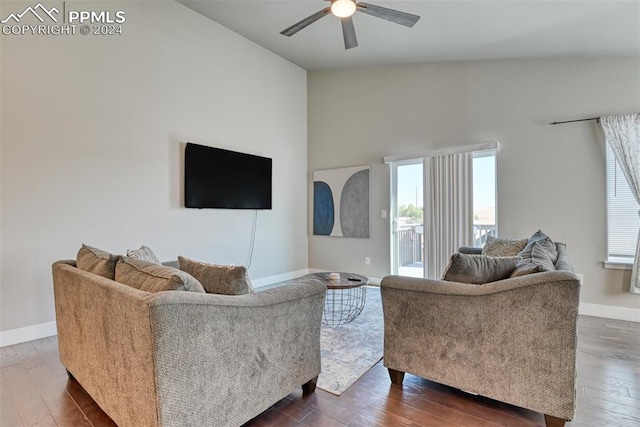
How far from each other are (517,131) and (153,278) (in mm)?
4242

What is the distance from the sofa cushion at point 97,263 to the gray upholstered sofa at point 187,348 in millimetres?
70

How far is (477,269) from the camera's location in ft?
6.25

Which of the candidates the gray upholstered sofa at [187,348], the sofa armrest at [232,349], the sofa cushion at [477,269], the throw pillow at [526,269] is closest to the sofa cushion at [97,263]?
the gray upholstered sofa at [187,348]

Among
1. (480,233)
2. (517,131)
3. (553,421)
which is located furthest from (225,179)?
(553,421)

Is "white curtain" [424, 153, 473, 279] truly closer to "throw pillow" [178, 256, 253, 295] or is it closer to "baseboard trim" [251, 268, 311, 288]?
"baseboard trim" [251, 268, 311, 288]

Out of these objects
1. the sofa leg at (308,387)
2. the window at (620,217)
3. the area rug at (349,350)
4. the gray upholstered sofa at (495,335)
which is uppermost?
the window at (620,217)

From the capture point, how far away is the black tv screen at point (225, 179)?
13.4 ft

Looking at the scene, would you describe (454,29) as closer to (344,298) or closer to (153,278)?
(344,298)

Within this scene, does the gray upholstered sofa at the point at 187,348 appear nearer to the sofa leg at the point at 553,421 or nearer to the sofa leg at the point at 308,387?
the sofa leg at the point at 308,387

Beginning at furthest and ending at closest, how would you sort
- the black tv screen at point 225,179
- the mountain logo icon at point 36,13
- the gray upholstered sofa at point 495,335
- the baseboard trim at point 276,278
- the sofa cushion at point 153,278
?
1. the baseboard trim at point 276,278
2. the black tv screen at point 225,179
3. the mountain logo icon at point 36,13
4. the gray upholstered sofa at point 495,335
5. the sofa cushion at point 153,278

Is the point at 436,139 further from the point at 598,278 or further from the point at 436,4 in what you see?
the point at 598,278

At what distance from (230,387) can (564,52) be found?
179 inches

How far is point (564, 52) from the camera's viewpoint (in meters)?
3.58

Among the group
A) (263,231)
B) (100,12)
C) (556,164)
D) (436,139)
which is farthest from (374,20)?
(263,231)
